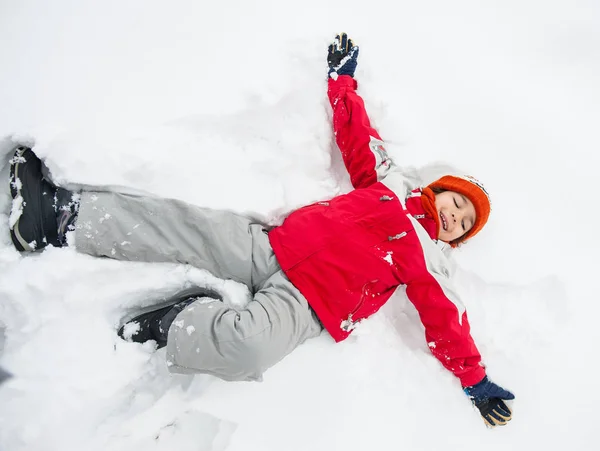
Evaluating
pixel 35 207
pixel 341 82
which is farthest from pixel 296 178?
pixel 35 207

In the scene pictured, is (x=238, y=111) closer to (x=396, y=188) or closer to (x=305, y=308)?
(x=396, y=188)

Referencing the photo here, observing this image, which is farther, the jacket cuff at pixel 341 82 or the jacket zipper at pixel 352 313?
the jacket cuff at pixel 341 82

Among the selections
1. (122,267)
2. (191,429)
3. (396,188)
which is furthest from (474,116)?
(191,429)

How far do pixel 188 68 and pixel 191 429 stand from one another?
1.42 m

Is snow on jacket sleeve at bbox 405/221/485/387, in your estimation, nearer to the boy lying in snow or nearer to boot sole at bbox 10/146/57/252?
the boy lying in snow

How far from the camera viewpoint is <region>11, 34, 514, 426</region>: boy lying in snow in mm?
1184

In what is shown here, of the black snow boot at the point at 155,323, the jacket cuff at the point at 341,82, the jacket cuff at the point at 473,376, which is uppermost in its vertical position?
the jacket cuff at the point at 341,82

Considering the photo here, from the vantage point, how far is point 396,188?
1.50 meters

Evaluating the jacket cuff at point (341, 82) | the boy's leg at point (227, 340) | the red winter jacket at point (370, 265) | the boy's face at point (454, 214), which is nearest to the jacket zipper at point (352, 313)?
the red winter jacket at point (370, 265)

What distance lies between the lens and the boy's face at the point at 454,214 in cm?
153

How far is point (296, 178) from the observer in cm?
160

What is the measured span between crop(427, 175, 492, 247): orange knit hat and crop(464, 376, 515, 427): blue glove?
601 millimetres

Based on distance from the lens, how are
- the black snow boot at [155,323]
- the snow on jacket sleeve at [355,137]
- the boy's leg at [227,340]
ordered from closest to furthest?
the boy's leg at [227,340]
the black snow boot at [155,323]
the snow on jacket sleeve at [355,137]

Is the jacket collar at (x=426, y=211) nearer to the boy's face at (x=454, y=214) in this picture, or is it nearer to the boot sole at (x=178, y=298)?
the boy's face at (x=454, y=214)
